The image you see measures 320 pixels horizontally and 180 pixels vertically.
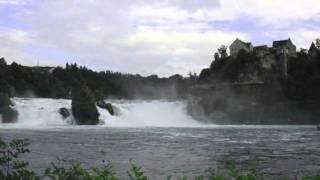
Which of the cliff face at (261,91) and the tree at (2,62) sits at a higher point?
the tree at (2,62)

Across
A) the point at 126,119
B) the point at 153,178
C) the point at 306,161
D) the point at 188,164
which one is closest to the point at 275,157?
the point at 306,161

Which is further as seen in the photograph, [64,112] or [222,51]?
[222,51]

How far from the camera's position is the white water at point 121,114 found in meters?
58.7

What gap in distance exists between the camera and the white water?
5866 cm

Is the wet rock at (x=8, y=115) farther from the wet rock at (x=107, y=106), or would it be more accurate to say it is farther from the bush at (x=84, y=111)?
the wet rock at (x=107, y=106)

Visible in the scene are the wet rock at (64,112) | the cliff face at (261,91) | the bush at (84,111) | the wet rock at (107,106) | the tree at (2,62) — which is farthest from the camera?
the tree at (2,62)

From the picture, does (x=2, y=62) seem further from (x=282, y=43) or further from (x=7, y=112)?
(x=282, y=43)

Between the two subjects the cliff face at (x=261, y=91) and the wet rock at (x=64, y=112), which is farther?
the cliff face at (x=261, y=91)

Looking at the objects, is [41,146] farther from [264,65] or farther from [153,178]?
[264,65]

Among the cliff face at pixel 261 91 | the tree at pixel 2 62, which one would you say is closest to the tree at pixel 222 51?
the cliff face at pixel 261 91

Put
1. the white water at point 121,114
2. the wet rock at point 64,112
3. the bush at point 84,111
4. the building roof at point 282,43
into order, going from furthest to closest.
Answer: the building roof at point 282,43 < the bush at point 84,111 < the wet rock at point 64,112 < the white water at point 121,114

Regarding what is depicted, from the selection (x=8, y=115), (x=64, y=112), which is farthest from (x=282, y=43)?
(x=8, y=115)

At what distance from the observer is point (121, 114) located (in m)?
67.9

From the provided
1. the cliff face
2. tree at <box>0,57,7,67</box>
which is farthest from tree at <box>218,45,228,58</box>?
tree at <box>0,57,7,67</box>
